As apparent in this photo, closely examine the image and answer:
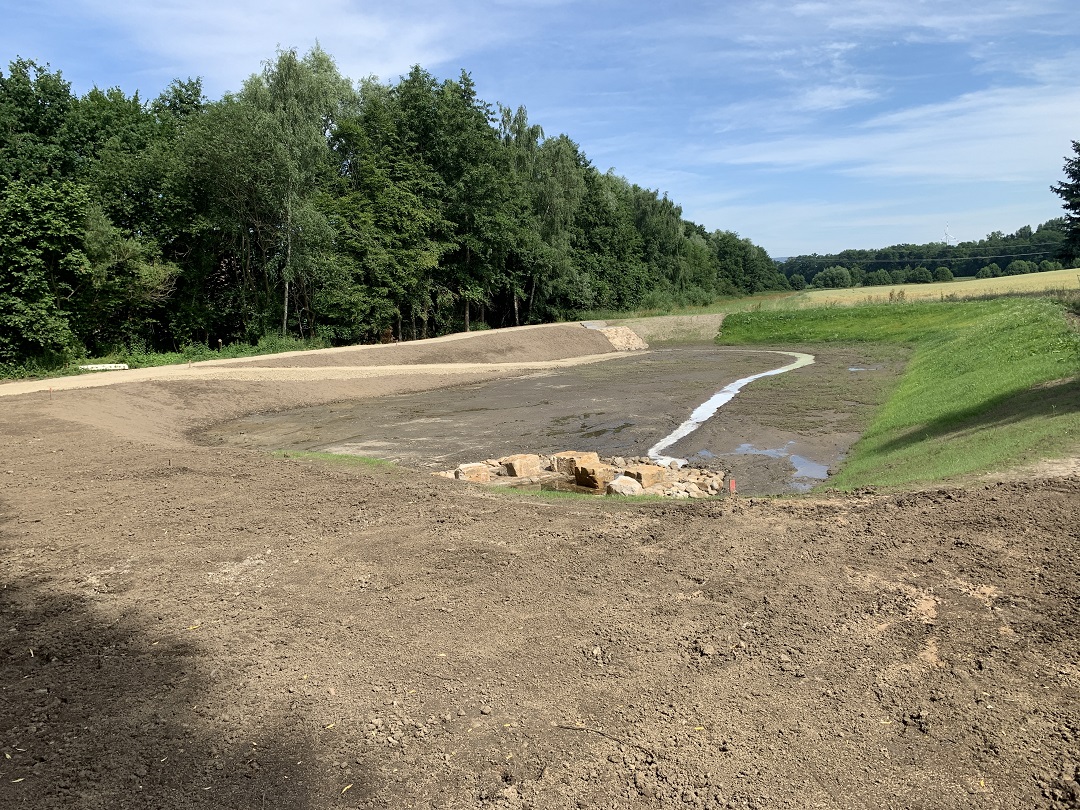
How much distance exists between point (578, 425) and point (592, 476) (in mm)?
7942

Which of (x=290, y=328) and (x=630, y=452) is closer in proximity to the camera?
(x=630, y=452)

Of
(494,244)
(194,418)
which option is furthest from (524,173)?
(194,418)

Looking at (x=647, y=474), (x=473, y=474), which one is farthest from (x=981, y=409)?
(x=473, y=474)

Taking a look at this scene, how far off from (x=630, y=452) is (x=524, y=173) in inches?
1761

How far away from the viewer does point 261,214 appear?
113 feet

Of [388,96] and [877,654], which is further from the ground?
[388,96]

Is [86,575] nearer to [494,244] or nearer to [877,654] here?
[877,654]

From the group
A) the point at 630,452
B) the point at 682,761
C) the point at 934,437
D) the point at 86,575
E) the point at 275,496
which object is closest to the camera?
the point at 682,761

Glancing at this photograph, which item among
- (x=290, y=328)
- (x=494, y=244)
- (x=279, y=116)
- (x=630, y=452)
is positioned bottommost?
(x=630, y=452)

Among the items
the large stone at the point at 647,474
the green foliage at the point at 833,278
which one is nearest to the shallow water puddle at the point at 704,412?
the large stone at the point at 647,474

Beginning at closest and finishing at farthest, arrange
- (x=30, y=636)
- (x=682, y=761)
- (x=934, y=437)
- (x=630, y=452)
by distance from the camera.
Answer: (x=682, y=761), (x=30, y=636), (x=934, y=437), (x=630, y=452)

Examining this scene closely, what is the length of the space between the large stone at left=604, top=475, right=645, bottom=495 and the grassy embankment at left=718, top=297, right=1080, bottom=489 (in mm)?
3250

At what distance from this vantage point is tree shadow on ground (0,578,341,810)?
383cm

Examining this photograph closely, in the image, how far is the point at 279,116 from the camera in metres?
37.0
